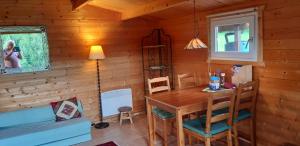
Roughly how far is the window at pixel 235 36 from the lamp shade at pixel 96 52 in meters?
1.65

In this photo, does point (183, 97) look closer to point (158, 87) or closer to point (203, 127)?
point (203, 127)

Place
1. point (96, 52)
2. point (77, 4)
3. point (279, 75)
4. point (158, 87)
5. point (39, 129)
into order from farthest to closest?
point (96, 52) → point (77, 4) → point (158, 87) → point (39, 129) → point (279, 75)

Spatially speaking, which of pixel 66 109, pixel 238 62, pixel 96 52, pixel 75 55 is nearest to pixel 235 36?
pixel 238 62

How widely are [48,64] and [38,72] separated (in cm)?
18

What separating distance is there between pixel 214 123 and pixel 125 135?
155 cm

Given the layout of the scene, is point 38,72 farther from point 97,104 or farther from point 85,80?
point 97,104

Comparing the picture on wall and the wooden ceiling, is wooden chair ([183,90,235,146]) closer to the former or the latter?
the wooden ceiling

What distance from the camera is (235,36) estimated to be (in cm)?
331

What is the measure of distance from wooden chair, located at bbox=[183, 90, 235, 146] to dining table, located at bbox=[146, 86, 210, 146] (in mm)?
139

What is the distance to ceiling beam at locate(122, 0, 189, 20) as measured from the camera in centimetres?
321

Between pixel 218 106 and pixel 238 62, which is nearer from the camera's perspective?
pixel 218 106

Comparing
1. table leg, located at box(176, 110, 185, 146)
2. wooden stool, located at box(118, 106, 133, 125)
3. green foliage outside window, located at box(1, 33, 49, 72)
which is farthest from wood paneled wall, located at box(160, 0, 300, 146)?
green foliage outside window, located at box(1, 33, 49, 72)

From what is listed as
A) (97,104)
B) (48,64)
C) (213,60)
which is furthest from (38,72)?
(213,60)

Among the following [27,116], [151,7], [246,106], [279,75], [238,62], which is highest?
[151,7]
